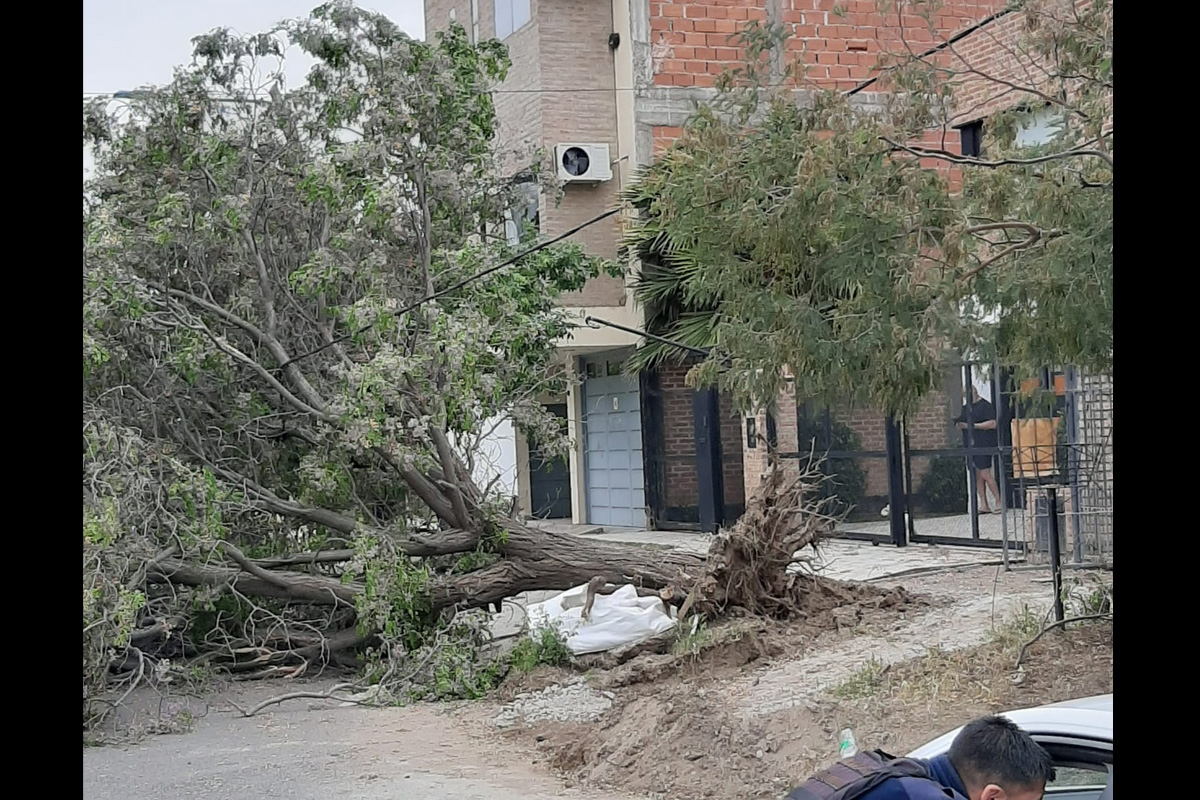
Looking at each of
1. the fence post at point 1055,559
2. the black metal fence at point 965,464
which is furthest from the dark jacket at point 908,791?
the black metal fence at point 965,464

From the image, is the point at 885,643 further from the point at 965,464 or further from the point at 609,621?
the point at 965,464

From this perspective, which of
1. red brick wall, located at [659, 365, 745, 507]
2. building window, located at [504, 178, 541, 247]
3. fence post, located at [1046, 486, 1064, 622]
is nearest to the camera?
fence post, located at [1046, 486, 1064, 622]

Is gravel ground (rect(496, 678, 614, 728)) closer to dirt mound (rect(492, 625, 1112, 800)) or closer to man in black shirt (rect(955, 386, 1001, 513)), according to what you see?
dirt mound (rect(492, 625, 1112, 800))

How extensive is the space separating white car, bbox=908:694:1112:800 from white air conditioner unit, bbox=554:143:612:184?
15911mm

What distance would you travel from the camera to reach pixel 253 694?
10359 mm

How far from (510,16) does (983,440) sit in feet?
36.9

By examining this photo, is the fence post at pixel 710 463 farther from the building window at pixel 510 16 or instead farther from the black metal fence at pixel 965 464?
the building window at pixel 510 16

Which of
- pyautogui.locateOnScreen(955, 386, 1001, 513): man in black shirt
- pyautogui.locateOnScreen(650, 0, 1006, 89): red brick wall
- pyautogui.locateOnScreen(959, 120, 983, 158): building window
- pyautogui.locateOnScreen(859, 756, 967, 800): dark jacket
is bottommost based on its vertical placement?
pyautogui.locateOnScreen(859, 756, 967, 800): dark jacket

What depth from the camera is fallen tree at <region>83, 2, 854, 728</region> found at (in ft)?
32.9

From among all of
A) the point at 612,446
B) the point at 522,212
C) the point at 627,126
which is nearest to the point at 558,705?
the point at 522,212

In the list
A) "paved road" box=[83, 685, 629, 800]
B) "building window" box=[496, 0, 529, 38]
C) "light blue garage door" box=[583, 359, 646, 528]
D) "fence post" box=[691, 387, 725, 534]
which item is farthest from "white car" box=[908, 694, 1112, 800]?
"building window" box=[496, 0, 529, 38]

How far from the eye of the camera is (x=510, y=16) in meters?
21.2

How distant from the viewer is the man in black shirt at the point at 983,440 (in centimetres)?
1409
